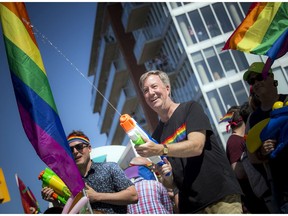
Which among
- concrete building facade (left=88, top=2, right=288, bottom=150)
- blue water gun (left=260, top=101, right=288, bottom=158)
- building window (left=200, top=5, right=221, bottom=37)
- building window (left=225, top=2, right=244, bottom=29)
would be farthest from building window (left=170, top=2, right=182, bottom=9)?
blue water gun (left=260, top=101, right=288, bottom=158)

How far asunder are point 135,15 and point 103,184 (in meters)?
27.7

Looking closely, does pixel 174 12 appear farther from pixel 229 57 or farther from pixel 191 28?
pixel 229 57

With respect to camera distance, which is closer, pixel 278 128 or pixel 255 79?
pixel 278 128

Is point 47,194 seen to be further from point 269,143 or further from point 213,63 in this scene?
point 213,63

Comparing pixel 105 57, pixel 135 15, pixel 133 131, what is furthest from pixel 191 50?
pixel 133 131

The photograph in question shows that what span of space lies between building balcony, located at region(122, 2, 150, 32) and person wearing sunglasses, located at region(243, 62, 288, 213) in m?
26.4

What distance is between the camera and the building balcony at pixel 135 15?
2992cm

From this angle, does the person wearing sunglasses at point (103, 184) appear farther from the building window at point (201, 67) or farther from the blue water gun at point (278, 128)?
the building window at point (201, 67)

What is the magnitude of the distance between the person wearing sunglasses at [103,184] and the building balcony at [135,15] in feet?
87.4

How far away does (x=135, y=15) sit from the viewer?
30.7 metres

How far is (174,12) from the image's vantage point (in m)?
25.6

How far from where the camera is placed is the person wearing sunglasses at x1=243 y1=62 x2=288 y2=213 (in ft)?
12.0

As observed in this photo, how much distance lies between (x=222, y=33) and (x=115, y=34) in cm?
1295

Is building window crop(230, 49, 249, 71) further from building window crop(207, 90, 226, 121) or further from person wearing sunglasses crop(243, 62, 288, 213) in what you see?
person wearing sunglasses crop(243, 62, 288, 213)
